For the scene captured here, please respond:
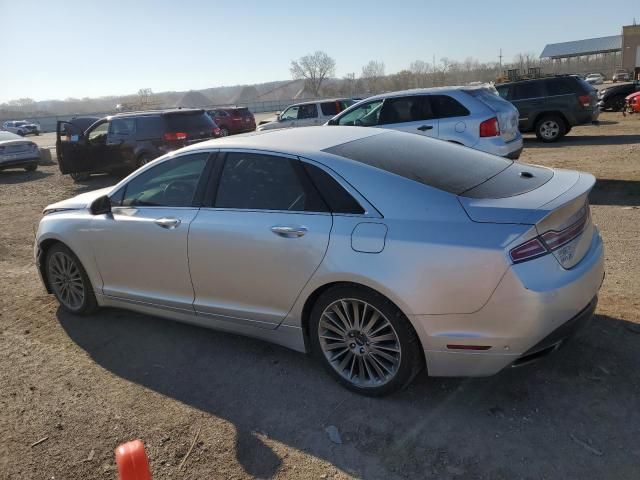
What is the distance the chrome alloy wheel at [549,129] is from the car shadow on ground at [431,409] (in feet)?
42.4

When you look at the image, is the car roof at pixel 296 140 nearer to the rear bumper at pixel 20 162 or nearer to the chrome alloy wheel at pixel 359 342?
the chrome alloy wheel at pixel 359 342

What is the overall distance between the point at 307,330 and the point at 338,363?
A: 0.29 metres

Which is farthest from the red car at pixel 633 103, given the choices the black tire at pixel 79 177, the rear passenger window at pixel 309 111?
the black tire at pixel 79 177

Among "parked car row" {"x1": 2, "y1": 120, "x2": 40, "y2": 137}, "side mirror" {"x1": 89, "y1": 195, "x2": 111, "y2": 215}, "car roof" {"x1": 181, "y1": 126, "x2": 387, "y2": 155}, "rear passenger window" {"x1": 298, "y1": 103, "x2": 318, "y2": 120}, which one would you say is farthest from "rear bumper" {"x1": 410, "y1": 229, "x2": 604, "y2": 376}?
"parked car row" {"x1": 2, "y1": 120, "x2": 40, "y2": 137}

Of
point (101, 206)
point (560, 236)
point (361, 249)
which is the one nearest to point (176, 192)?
point (101, 206)

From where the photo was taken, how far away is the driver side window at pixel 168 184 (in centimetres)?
390

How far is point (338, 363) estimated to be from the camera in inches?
131

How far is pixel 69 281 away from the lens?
15.6ft

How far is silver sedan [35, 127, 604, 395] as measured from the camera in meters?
2.71

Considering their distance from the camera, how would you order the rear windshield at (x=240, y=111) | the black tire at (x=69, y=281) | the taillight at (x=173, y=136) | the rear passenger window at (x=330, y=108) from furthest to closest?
the rear windshield at (x=240, y=111) < the rear passenger window at (x=330, y=108) < the taillight at (x=173, y=136) < the black tire at (x=69, y=281)

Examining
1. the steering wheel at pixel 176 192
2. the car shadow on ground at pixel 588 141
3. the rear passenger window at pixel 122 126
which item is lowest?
the car shadow on ground at pixel 588 141

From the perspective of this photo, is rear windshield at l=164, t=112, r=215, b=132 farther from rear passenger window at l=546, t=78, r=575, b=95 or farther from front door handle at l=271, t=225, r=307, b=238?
rear passenger window at l=546, t=78, r=575, b=95

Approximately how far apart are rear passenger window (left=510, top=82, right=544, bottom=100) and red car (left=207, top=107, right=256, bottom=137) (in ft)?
45.6

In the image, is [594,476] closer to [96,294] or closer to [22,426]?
[22,426]
